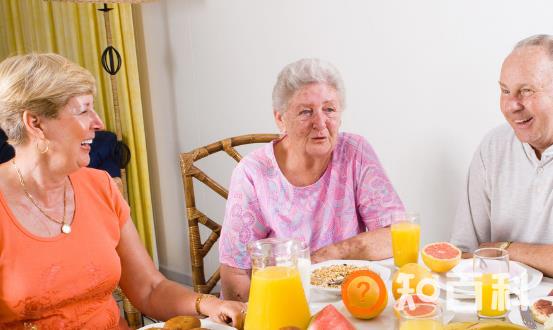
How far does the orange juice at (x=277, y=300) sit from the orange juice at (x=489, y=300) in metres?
0.32

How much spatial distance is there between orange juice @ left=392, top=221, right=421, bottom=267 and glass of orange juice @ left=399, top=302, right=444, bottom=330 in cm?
51

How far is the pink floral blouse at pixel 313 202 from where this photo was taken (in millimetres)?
1859

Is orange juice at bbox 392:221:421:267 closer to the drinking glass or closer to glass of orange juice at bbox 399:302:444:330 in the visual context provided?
the drinking glass

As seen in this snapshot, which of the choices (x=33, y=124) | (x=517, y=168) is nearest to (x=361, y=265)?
(x=517, y=168)

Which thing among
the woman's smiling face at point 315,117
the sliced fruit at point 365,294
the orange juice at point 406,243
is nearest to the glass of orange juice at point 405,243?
the orange juice at point 406,243

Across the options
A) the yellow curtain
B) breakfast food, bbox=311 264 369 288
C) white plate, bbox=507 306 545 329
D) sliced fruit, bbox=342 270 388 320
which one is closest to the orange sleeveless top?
breakfast food, bbox=311 264 369 288

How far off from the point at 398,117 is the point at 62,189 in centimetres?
125

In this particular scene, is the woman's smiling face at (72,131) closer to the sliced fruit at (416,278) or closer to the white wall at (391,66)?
the sliced fruit at (416,278)

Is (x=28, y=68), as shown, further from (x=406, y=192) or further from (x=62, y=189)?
(x=406, y=192)

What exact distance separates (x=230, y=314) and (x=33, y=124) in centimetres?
67

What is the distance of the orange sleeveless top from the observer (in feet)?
4.65

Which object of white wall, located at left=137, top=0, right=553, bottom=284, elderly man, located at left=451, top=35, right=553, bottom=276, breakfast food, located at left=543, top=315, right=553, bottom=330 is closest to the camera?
breakfast food, located at left=543, top=315, right=553, bottom=330

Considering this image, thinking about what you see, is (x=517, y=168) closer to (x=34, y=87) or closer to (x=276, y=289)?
(x=276, y=289)

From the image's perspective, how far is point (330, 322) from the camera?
3.22 feet
